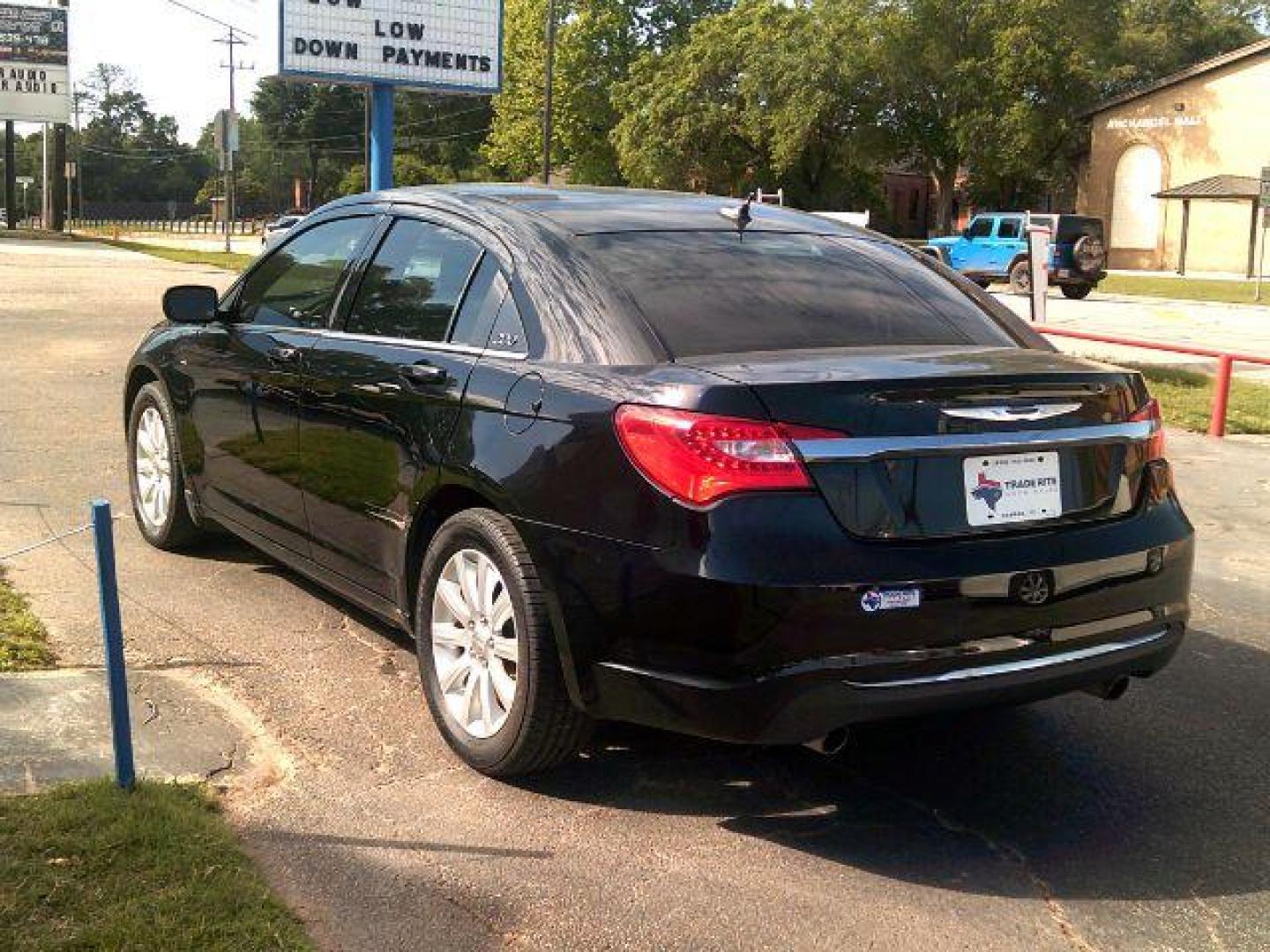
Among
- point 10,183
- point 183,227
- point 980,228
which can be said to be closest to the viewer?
point 980,228

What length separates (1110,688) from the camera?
3793mm

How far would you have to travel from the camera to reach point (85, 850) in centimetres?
318

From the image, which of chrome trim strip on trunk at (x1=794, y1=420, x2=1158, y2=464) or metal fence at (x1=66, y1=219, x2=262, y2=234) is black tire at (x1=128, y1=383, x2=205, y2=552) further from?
metal fence at (x1=66, y1=219, x2=262, y2=234)

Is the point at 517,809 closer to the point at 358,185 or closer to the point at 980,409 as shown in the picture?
the point at 980,409

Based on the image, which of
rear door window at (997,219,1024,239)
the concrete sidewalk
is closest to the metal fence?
rear door window at (997,219,1024,239)

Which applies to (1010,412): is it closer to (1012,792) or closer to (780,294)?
(780,294)

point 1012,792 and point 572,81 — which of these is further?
point 572,81

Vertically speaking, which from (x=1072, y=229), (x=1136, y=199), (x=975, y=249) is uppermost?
(x=1136, y=199)

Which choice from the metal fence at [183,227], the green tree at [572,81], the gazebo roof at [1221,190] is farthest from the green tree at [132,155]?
the gazebo roof at [1221,190]

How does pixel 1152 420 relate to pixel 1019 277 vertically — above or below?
below

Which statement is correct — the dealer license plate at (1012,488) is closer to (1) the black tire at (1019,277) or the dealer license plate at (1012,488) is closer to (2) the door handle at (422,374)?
(2) the door handle at (422,374)

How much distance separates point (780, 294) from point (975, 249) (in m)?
33.5

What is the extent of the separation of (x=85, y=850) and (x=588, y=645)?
1291 mm

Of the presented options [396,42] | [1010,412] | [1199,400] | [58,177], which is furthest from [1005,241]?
[58,177]
